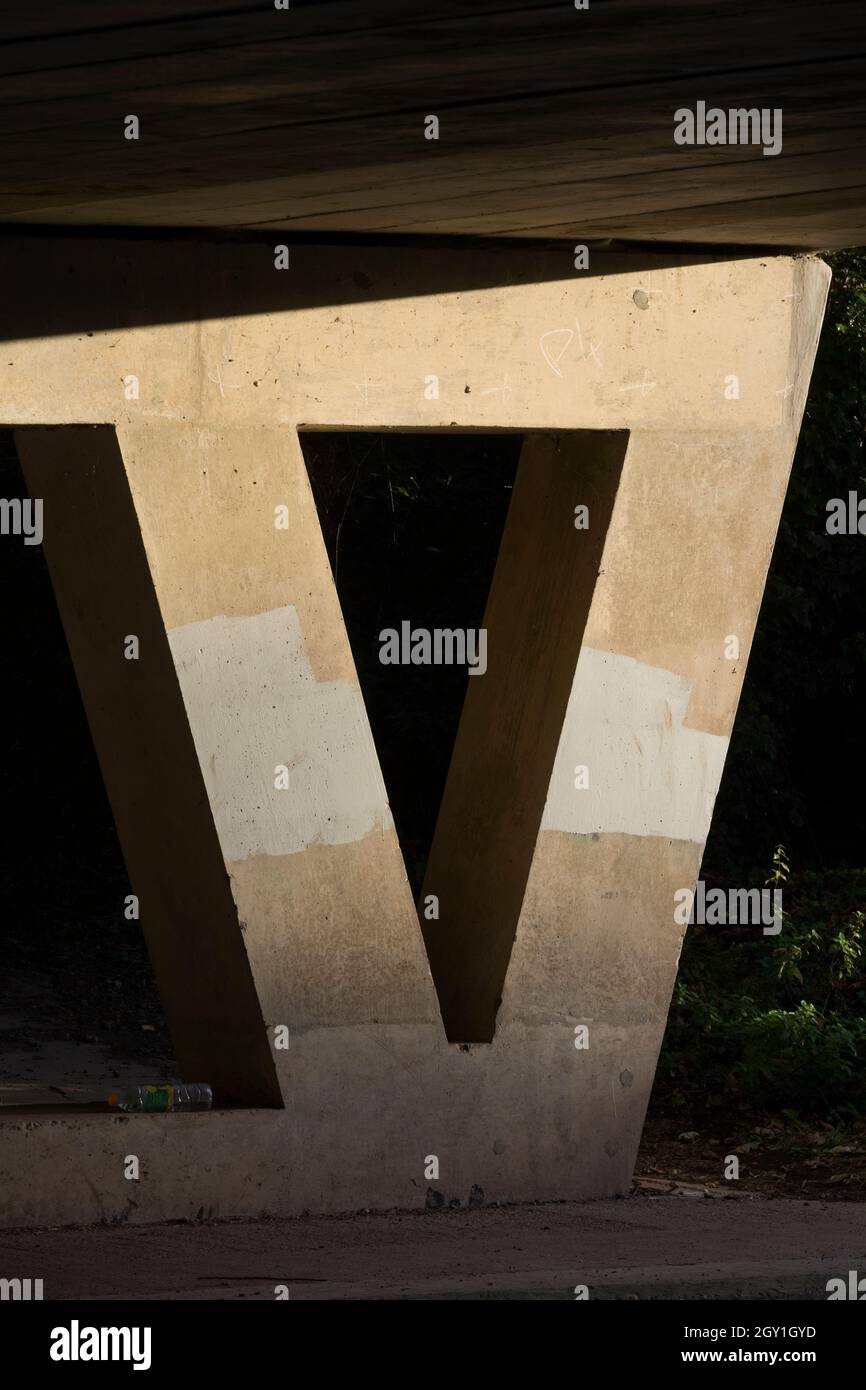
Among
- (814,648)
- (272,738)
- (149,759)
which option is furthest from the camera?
(814,648)

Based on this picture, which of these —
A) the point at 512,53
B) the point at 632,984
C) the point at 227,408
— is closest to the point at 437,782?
the point at 632,984

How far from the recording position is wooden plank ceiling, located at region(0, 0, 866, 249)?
13.6ft

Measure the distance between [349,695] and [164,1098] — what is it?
1.68m

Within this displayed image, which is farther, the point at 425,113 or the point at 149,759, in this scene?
the point at 149,759

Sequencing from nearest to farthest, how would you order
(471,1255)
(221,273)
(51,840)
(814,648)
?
(471,1255)
(221,273)
(51,840)
(814,648)

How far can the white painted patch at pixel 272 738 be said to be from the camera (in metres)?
6.72

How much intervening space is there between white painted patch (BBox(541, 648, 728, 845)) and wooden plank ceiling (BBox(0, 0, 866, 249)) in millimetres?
1823

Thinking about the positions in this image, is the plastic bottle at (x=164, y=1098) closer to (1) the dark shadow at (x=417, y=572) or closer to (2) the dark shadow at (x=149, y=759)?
(2) the dark shadow at (x=149, y=759)

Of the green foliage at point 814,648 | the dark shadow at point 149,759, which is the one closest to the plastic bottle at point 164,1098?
the dark shadow at point 149,759

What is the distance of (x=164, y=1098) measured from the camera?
6.87 m

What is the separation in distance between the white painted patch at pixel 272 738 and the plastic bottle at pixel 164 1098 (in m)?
0.94

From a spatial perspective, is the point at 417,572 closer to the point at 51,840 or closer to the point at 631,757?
the point at 51,840

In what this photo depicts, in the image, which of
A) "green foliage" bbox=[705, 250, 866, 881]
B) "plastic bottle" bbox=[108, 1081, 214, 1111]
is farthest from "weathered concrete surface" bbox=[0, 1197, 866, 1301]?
"green foliage" bbox=[705, 250, 866, 881]

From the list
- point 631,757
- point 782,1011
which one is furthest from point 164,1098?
point 782,1011
